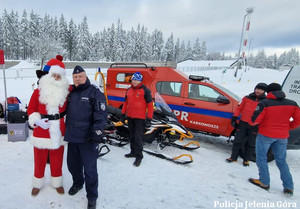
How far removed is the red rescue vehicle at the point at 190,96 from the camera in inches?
184

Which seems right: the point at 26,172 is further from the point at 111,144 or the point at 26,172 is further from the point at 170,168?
the point at 170,168

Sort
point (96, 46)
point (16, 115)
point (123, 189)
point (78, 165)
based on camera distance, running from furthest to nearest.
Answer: point (96, 46) < point (16, 115) < point (123, 189) < point (78, 165)

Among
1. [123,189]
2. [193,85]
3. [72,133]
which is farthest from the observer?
[193,85]

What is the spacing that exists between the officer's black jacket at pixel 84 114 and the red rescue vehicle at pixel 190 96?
3282mm

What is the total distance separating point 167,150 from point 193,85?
208 centimetres

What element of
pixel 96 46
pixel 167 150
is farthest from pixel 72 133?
pixel 96 46

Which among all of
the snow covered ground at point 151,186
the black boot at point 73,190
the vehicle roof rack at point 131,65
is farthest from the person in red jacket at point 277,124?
the vehicle roof rack at point 131,65

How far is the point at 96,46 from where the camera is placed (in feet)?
202

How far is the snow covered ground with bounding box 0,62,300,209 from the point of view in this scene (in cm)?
251

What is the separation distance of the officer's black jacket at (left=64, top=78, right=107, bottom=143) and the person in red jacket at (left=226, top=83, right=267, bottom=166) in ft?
10.6

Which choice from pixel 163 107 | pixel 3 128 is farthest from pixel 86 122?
pixel 3 128

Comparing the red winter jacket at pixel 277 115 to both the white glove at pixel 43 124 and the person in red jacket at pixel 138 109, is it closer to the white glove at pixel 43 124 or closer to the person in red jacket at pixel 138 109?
the person in red jacket at pixel 138 109

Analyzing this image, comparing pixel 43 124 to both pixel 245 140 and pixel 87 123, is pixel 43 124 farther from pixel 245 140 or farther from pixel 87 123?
pixel 245 140

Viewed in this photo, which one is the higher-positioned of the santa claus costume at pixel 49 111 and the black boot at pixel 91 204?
the santa claus costume at pixel 49 111
